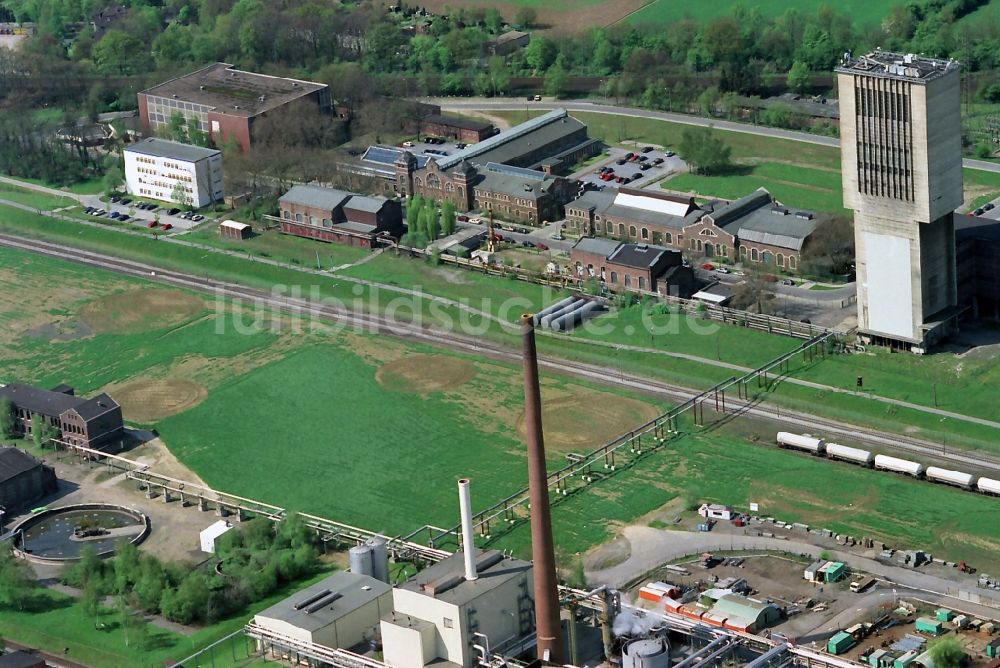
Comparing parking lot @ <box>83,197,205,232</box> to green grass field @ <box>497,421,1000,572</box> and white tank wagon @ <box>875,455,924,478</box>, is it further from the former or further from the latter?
white tank wagon @ <box>875,455,924,478</box>

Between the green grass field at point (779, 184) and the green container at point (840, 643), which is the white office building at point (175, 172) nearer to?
the green grass field at point (779, 184)

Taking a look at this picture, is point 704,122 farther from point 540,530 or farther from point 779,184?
point 540,530

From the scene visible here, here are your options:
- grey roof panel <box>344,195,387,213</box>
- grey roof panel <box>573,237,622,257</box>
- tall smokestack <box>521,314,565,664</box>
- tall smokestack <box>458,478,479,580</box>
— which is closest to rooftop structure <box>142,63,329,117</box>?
grey roof panel <box>344,195,387,213</box>

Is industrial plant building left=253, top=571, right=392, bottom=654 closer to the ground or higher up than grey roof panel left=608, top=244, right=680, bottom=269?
closer to the ground

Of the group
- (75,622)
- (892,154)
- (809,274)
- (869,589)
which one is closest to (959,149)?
(892,154)

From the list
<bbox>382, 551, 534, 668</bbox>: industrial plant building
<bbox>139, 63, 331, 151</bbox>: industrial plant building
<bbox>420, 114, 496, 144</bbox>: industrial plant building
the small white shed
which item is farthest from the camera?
<bbox>420, 114, 496, 144</bbox>: industrial plant building

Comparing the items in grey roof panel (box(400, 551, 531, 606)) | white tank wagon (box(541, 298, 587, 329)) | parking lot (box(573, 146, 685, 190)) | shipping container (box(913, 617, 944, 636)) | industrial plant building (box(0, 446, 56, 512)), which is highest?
parking lot (box(573, 146, 685, 190))

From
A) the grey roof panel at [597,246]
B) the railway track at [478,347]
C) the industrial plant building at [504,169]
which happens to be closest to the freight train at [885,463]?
the railway track at [478,347]

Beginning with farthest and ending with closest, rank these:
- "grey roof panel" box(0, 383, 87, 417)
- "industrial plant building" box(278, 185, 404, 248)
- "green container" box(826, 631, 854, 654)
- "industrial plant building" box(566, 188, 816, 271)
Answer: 1. "industrial plant building" box(278, 185, 404, 248)
2. "industrial plant building" box(566, 188, 816, 271)
3. "grey roof panel" box(0, 383, 87, 417)
4. "green container" box(826, 631, 854, 654)
